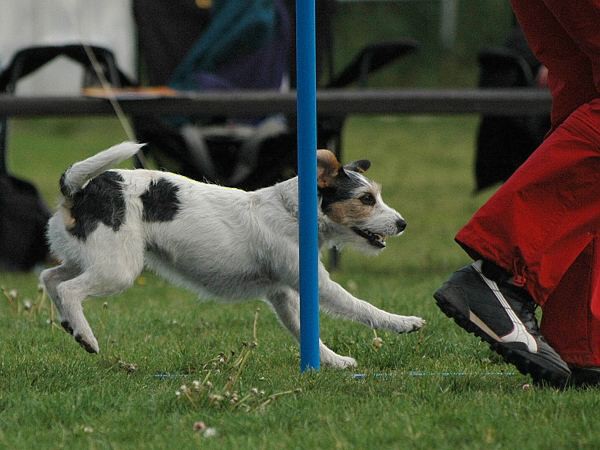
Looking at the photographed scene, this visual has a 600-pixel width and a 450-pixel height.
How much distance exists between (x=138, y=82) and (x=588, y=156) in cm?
629

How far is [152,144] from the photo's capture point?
8.53m

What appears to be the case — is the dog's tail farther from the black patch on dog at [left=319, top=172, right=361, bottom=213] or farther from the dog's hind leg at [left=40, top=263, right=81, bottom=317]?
the black patch on dog at [left=319, top=172, right=361, bottom=213]

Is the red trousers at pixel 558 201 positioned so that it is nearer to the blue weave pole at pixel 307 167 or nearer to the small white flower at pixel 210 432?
the blue weave pole at pixel 307 167

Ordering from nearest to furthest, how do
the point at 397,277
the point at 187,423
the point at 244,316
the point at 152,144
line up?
the point at 187,423, the point at 244,316, the point at 397,277, the point at 152,144

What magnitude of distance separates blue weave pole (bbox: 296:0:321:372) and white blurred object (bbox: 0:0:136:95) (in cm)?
737

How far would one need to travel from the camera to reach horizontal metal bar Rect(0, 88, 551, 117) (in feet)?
25.1

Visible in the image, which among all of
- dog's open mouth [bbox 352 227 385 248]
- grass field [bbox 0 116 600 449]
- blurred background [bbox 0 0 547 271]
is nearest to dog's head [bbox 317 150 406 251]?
dog's open mouth [bbox 352 227 385 248]

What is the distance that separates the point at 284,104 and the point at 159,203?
10.5ft

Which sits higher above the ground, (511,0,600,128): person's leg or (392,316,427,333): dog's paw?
(511,0,600,128): person's leg

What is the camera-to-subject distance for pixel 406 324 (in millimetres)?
4426

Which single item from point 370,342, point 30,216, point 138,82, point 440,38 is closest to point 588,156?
point 370,342

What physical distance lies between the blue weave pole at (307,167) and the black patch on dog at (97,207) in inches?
31.0

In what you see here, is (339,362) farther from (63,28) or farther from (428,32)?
(428,32)

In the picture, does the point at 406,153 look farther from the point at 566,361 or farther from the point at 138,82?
the point at 566,361
